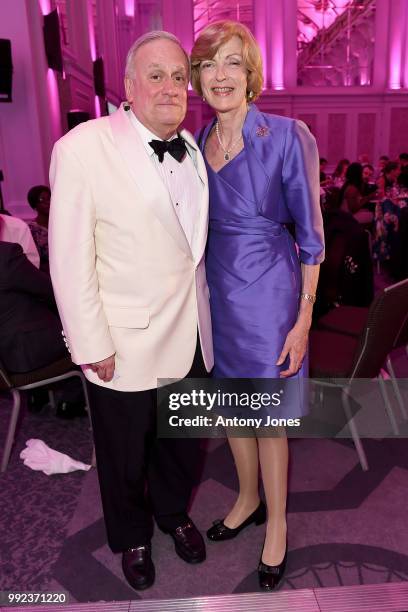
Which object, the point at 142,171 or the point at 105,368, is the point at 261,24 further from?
the point at 105,368

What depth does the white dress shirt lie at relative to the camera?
1504 mm

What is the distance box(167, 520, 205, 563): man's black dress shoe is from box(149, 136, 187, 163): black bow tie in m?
1.32

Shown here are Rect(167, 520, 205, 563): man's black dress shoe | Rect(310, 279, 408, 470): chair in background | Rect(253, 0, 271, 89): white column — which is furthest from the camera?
Rect(253, 0, 271, 89): white column

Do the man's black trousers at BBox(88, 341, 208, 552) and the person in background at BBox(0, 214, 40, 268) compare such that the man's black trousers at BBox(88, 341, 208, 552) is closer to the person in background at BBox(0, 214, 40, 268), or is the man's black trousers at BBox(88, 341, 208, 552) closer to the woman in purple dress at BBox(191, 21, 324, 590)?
the woman in purple dress at BBox(191, 21, 324, 590)

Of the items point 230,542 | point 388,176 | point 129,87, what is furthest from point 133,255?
point 388,176

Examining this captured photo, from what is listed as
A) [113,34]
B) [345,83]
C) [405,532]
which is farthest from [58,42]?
[345,83]

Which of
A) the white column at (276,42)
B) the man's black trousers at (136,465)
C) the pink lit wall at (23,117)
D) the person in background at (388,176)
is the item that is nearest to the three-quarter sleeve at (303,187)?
the man's black trousers at (136,465)

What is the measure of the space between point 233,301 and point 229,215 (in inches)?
10.7

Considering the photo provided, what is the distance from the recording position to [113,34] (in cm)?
1276

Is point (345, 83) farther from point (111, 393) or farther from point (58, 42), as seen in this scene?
point (111, 393)

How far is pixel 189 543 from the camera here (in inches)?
75.1

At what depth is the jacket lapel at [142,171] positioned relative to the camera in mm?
1435

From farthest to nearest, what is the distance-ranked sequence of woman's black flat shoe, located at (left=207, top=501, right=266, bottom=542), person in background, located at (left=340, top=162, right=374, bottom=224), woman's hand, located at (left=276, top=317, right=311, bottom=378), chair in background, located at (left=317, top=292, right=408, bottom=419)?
person in background, located at (left=340, top=162, right=374, bottom=224), chair in background, located at (left=317, top=292, right=408, bottom=419), woman's black flat shoe, located at (left=207, top=501, right=266, bottom=542), woman's hand, located at (left=276, top=317, right=311, bottom=378)

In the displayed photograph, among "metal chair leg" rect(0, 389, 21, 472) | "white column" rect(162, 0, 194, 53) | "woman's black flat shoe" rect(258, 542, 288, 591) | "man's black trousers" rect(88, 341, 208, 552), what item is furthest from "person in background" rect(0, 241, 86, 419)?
"white column" rect(162, 0, 194, 53)
